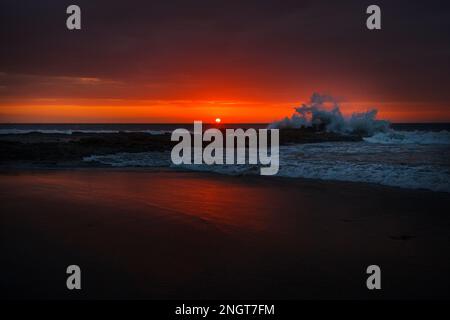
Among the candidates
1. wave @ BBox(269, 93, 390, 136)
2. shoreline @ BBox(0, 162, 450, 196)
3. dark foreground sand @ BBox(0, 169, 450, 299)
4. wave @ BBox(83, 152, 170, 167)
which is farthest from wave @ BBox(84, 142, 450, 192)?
wave @ BBox(269, 93, 390, 136)

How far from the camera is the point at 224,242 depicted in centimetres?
563

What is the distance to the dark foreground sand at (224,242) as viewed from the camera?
13.7 ft

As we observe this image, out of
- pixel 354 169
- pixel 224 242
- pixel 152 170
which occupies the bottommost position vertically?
pixel 224 242

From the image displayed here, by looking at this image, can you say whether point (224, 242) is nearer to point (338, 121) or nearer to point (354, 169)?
point (354, 169)

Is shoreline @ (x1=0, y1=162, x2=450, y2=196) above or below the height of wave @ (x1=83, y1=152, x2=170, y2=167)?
below

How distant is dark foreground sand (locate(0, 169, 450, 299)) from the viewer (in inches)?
164

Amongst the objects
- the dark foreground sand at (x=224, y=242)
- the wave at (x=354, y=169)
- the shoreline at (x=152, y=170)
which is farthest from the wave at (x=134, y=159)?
the dark foreground sand at (x=224, y=242)

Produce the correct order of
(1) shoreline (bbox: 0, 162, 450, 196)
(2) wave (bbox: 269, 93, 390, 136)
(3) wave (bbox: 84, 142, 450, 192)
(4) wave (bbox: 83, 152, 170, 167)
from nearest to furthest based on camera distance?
(3) wave (bbox: 84, 142, 450, 192) → (1) shoreline (bbox: 0, 162, 450, 196) → (4) wave (bbox: 83, 152, 170, 167) → (2) wave (bbox: 269, 93, 390, 136)

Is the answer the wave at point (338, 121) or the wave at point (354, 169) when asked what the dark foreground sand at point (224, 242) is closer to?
the wave at point (354, 169)

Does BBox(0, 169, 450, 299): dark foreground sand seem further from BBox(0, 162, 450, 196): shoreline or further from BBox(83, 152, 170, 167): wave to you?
BBox(83, 152, 170, 167): wave

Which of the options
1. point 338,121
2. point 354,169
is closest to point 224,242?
point 354,169

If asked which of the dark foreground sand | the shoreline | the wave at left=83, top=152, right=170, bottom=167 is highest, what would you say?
the wave at left=83, top=152, right=170, bottom=167

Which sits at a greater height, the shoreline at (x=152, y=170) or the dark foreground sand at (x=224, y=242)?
the shoreline at (x=152, y=170)
